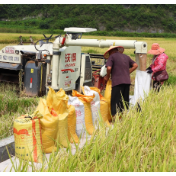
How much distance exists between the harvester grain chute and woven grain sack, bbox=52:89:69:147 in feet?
5.84

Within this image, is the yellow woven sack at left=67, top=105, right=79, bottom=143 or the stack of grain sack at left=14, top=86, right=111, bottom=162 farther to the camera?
the yellow woven sack at left=67, top=105, right=79, bottom=143

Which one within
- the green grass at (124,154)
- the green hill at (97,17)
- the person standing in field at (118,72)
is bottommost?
the green grass at (124,154)

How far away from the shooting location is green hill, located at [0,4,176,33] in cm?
4781

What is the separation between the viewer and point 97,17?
5816 cm

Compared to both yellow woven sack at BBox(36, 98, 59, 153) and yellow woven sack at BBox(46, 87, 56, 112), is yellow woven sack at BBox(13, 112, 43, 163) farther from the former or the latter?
yellow woven sack at BBox(46, 87, 56, 112)

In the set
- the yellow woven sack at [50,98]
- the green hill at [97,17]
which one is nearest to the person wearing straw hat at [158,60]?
the yellow woven sack at [50,98]

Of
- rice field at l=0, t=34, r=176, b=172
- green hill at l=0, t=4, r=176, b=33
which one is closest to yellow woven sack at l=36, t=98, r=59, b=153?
rice field at l=0, t=34, r=176, b=172

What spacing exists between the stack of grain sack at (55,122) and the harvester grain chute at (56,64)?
3.52 feet

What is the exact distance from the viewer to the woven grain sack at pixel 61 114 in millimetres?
3785

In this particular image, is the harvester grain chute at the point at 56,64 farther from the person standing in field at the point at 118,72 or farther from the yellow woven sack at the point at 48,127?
the yellow woven sack at the point at 48,127

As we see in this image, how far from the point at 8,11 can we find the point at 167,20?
2767cm

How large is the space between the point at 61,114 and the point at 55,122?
32cm

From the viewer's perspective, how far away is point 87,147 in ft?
9.00

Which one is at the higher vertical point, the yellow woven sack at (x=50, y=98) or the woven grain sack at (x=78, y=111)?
the yellow woven sack at (x=50, y=98)
